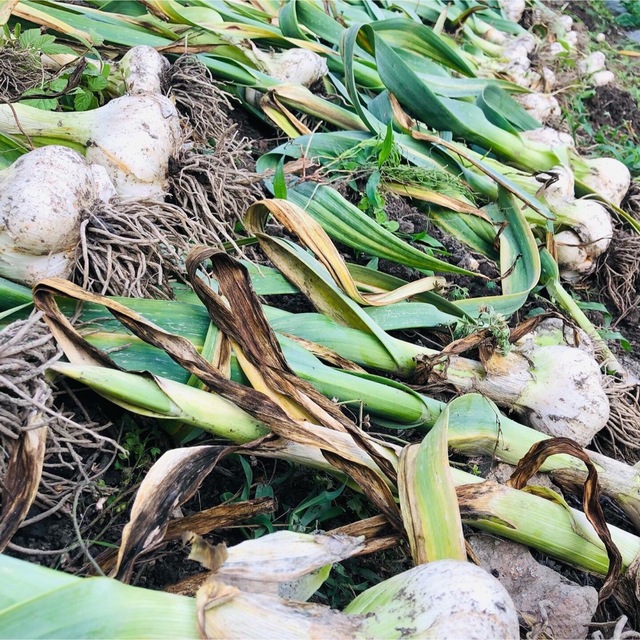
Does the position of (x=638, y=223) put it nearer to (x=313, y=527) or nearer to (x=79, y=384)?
(x=313, y=527)

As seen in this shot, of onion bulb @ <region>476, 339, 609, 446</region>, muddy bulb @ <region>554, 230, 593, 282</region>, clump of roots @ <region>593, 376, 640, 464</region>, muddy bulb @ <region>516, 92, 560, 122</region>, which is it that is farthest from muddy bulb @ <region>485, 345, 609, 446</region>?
muddy bulb @ <region>516, 92, 560, 122</region>

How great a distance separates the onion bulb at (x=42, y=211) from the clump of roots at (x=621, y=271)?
5.14 ft

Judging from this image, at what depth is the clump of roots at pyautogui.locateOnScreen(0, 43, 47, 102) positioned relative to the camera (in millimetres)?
1538

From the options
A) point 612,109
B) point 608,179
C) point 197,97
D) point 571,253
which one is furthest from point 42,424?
point 612,109

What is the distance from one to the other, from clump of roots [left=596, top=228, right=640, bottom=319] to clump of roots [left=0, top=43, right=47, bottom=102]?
5.60 ft

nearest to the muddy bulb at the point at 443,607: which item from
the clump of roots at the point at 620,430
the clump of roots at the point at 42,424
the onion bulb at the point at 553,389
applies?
the clump of roots at the point at 42,424

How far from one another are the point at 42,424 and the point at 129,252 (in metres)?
0.48

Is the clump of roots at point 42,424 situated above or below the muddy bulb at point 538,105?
below

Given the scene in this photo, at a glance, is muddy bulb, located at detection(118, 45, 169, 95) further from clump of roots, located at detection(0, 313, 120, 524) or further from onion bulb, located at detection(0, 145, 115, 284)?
clump of roots, located at detection(0, 313, 120, 524)

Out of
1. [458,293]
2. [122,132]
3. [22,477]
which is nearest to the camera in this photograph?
[22,477]

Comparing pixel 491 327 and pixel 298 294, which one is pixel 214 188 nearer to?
pixel 298 294

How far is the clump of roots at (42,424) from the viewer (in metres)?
0.87

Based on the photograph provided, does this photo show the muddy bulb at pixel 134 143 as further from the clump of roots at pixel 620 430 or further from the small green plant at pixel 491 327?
the clump of roots at pixel 620 430

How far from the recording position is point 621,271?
2.01 meters
